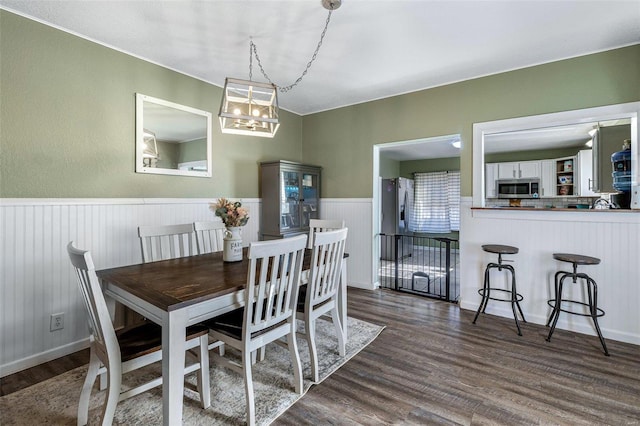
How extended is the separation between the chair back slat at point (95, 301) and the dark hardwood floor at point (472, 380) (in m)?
0.96

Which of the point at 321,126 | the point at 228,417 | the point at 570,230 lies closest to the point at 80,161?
the point at 228,417

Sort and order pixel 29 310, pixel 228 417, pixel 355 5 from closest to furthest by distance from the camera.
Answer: pixel 228 417 → pixel 355 5 → pixel 29 310

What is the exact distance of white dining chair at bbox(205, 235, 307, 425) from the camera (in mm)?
1596

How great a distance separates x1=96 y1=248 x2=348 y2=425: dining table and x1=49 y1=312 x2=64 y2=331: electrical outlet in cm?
90

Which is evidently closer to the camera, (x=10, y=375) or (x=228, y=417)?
(x=228, y=417)

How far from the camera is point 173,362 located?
1.38 m

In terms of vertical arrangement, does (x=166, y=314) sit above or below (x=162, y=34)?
below

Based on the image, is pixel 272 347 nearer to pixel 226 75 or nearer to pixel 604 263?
pixel 226 75

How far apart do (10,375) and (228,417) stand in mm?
1735

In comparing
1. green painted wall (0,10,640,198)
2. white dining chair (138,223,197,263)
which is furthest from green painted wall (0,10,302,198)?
white dining chair (138,223,197,263)

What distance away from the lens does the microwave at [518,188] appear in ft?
18.8

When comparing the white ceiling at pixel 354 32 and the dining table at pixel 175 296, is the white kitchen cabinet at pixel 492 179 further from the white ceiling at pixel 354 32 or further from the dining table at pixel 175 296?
the dining table at pixel 175 296

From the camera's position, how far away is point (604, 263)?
2.71 metres

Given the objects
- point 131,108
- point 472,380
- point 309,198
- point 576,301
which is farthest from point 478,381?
point 131,108
